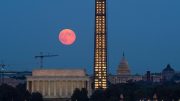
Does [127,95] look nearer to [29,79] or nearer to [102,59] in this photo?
[29,79]

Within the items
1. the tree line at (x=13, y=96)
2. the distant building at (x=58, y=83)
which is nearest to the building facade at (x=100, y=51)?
the distant building at (x=58, y=83)

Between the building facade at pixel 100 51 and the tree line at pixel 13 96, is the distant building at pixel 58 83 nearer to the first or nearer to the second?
the building facade at pixel 100 51

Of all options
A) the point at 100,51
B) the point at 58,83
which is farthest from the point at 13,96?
the point at 100,51

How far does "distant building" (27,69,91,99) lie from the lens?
469ft

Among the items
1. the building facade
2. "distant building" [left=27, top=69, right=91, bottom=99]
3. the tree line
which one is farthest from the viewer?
the building facade

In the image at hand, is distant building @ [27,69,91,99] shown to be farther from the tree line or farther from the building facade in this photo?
the tree line

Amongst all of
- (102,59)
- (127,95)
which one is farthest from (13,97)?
(102,59)

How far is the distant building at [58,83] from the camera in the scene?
14300 cm

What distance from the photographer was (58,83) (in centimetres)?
14538

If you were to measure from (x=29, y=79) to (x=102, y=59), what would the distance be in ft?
69.9

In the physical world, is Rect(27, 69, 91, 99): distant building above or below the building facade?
below

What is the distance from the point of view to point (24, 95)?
114 metres

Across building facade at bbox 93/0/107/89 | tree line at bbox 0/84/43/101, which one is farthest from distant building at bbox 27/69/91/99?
tree line at bbox 0/84/43/101

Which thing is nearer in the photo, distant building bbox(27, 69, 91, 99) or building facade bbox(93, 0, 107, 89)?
distant building bbox(27, 69, 91, 99)
